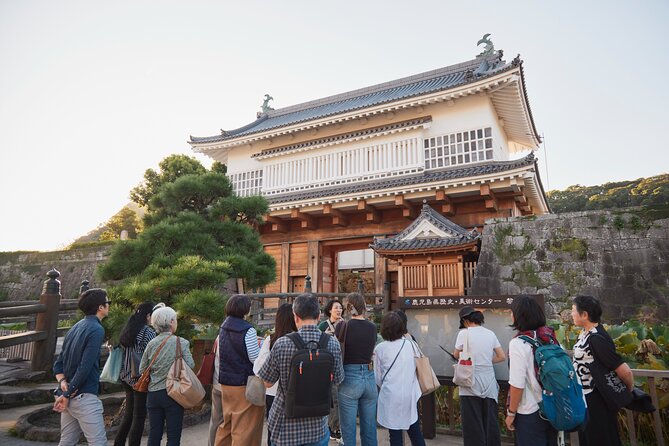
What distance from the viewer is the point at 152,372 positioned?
11.9ft

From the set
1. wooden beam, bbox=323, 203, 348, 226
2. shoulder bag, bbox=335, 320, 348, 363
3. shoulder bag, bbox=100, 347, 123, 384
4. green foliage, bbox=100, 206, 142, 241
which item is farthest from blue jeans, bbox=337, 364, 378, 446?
green foliage, bbox=100, 206, 142, 241

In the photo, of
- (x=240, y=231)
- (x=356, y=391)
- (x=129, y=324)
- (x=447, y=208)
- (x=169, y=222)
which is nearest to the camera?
(x=356, y=391)

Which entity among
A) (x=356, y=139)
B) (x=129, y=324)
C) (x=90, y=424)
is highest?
(x=356, y=139)

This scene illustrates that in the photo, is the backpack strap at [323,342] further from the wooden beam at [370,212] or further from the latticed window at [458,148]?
the latticed window at [458,148]

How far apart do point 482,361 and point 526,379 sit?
87 centimetres

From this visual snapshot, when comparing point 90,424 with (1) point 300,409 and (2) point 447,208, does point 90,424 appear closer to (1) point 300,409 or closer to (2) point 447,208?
(1) point 300,409

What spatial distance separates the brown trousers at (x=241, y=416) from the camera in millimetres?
3492

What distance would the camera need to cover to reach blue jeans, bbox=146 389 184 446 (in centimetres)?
359

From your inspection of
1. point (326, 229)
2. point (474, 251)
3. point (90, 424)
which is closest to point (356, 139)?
point (326, 229)

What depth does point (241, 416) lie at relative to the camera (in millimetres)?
3516

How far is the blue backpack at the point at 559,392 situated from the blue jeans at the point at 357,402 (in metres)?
1.52

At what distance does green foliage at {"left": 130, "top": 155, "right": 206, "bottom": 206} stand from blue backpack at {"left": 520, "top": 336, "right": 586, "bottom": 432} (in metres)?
22.6

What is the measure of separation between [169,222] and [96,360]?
4.84m

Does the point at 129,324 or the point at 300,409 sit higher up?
the point at 129,324
